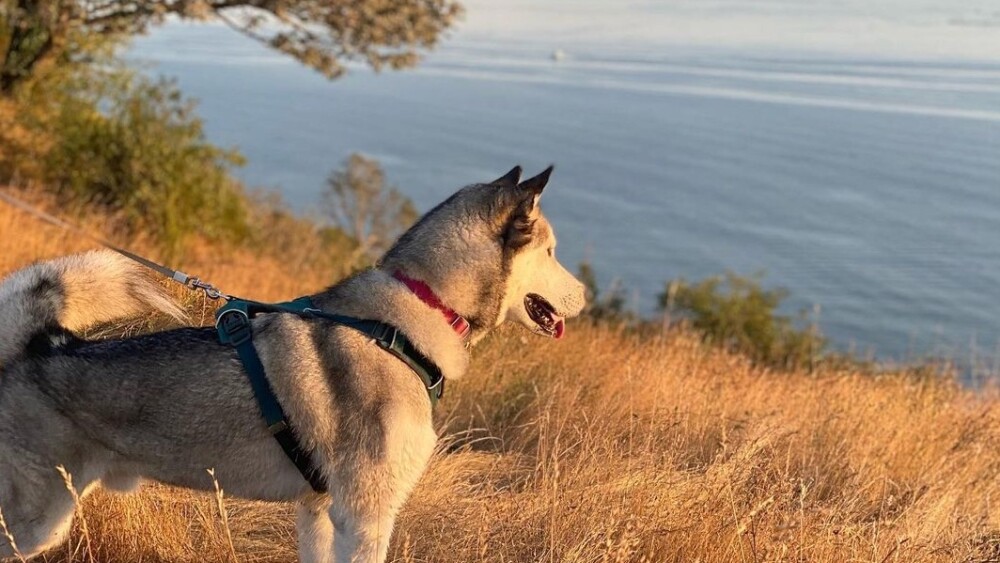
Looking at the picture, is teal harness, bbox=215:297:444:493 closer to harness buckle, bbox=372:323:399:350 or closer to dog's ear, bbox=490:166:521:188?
harness buckle, bbox=372:323:399:350

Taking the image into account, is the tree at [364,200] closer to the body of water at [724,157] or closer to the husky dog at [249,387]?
the body of water at [724,157]

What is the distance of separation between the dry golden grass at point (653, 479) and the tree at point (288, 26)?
12.8 m

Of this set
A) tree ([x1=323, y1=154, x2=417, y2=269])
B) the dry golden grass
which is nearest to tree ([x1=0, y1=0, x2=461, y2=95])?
the dry golden grass

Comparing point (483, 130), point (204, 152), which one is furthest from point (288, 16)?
point (483, 130)

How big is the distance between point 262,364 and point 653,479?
6.98 ft

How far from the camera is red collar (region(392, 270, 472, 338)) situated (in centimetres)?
410

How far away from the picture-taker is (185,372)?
3727 mm

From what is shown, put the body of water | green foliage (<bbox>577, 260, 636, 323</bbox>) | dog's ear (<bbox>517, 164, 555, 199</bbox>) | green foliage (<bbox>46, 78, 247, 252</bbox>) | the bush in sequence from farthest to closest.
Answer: the body of water, green foliage (<bbox>46, 78, 247, 252</bbox>), the bush, green foliage (<bbox>577, 260, 636, 323</bbox>), dog's ear (<bbox>517, 164, 555, 199</bbox>)

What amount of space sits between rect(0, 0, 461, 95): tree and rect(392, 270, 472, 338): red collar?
16592 millimetres

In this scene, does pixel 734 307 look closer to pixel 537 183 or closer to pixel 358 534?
pixel 537 183

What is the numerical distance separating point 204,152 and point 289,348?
21.0 meters

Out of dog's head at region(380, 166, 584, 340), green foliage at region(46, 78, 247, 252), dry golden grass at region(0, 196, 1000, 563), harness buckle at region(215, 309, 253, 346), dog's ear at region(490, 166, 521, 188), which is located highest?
dog's ear at region(490, 166, 521, 188)

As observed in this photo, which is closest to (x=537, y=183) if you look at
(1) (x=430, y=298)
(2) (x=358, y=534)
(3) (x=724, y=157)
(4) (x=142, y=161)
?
(1) (x=430, y=298)

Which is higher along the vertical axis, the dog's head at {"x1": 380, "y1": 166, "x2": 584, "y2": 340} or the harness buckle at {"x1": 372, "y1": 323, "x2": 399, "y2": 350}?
the dog's head at {"x1": 380, "y1": 166, "x2": 584, "y2": 340}
